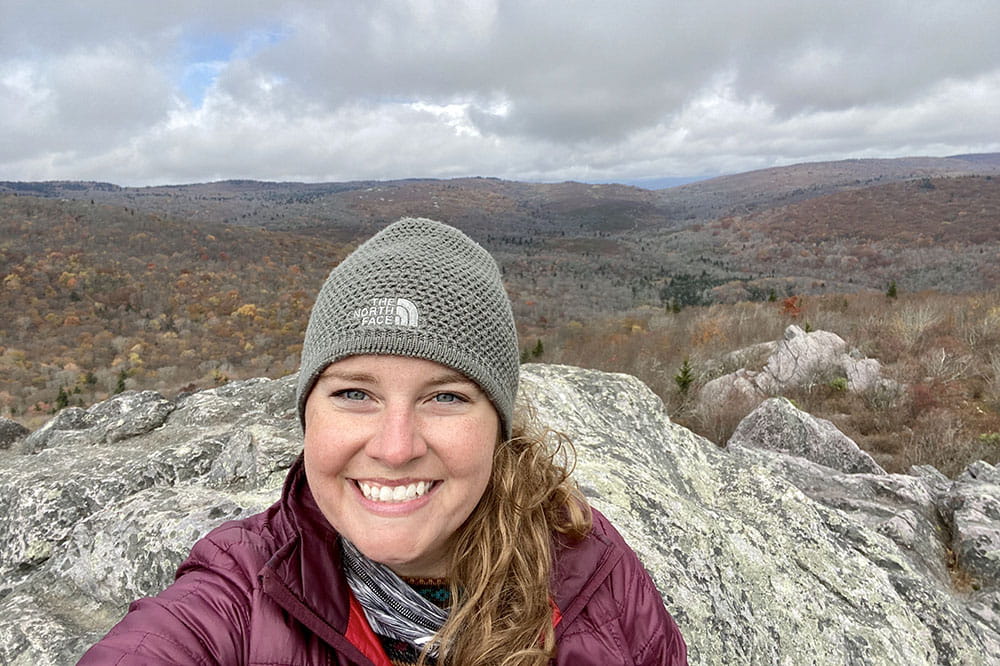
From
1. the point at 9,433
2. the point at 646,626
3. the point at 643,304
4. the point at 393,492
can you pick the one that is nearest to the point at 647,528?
the point at 646,626

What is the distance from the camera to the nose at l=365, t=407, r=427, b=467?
3.84ft

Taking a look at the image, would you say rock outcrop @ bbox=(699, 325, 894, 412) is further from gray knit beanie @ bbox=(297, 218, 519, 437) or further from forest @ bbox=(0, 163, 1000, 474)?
gray knit beanie @ bbox=(297, 218, 519, 437)

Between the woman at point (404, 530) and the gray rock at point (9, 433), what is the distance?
4798mm

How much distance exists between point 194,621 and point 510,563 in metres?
0.75

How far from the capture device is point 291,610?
3.76 feet

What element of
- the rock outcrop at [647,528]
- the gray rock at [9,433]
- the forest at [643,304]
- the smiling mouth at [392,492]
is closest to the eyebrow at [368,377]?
the smiling mouth at [392,492]

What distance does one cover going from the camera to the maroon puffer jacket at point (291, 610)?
1.08m

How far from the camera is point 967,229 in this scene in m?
63.1

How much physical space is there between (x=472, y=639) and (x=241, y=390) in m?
3.75

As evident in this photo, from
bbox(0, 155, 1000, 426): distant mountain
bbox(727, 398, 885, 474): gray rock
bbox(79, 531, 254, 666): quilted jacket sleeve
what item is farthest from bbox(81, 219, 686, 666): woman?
bbox(0, 155, 1000, 426): distant mountain

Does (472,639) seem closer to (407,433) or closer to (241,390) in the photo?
(407,433)

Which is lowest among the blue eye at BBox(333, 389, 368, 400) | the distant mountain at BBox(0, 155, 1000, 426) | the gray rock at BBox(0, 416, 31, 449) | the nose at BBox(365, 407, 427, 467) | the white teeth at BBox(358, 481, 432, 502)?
→ the distant mountain at BBox(0, 155, 1000, 426)

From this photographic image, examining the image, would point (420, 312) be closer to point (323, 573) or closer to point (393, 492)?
point (393, 492)

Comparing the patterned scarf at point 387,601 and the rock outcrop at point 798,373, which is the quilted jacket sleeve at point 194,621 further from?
the rock outcrop at point 798,373
